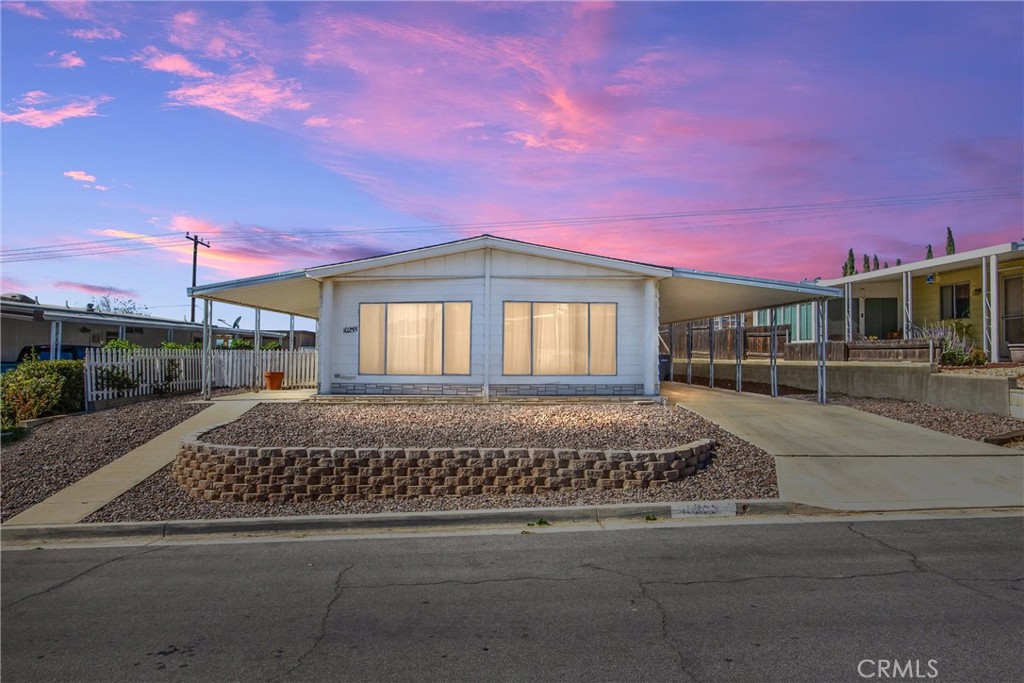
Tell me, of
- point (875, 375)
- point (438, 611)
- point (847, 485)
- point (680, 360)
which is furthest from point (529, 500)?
point (680, 360)

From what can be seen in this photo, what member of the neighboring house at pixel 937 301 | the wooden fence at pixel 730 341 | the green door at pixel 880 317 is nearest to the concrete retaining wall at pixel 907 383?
the wooden fence at pixel 730 341

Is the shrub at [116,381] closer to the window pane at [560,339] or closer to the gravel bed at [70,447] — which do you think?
the gravel bed at [70,447]

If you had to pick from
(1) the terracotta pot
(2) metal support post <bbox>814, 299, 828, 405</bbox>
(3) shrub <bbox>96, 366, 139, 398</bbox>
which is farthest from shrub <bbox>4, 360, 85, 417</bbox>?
(1) the terracotta pot

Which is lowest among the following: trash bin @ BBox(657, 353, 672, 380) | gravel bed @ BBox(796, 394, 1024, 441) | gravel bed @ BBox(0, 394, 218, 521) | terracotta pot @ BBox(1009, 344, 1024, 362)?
gravel bed @ BBox(0, 394, 218, 521)

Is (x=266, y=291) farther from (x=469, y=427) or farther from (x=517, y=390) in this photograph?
(x=469, y=427)

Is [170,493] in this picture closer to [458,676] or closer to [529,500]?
[529,500]

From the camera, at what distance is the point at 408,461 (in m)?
9.02

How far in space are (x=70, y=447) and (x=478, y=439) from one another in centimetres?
702

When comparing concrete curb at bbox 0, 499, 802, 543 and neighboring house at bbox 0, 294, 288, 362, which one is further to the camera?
neighboring house at bbox 0, 294, 288, 362

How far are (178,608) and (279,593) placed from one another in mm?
745

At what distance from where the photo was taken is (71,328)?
93.8ft

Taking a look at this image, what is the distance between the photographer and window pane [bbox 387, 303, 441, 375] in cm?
1581

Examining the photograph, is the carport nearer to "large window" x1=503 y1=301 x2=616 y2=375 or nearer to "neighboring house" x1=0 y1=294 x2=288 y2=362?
"large window" x1=503 y1=301 x2=616 y2=375

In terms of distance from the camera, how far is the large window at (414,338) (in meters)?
15.7
